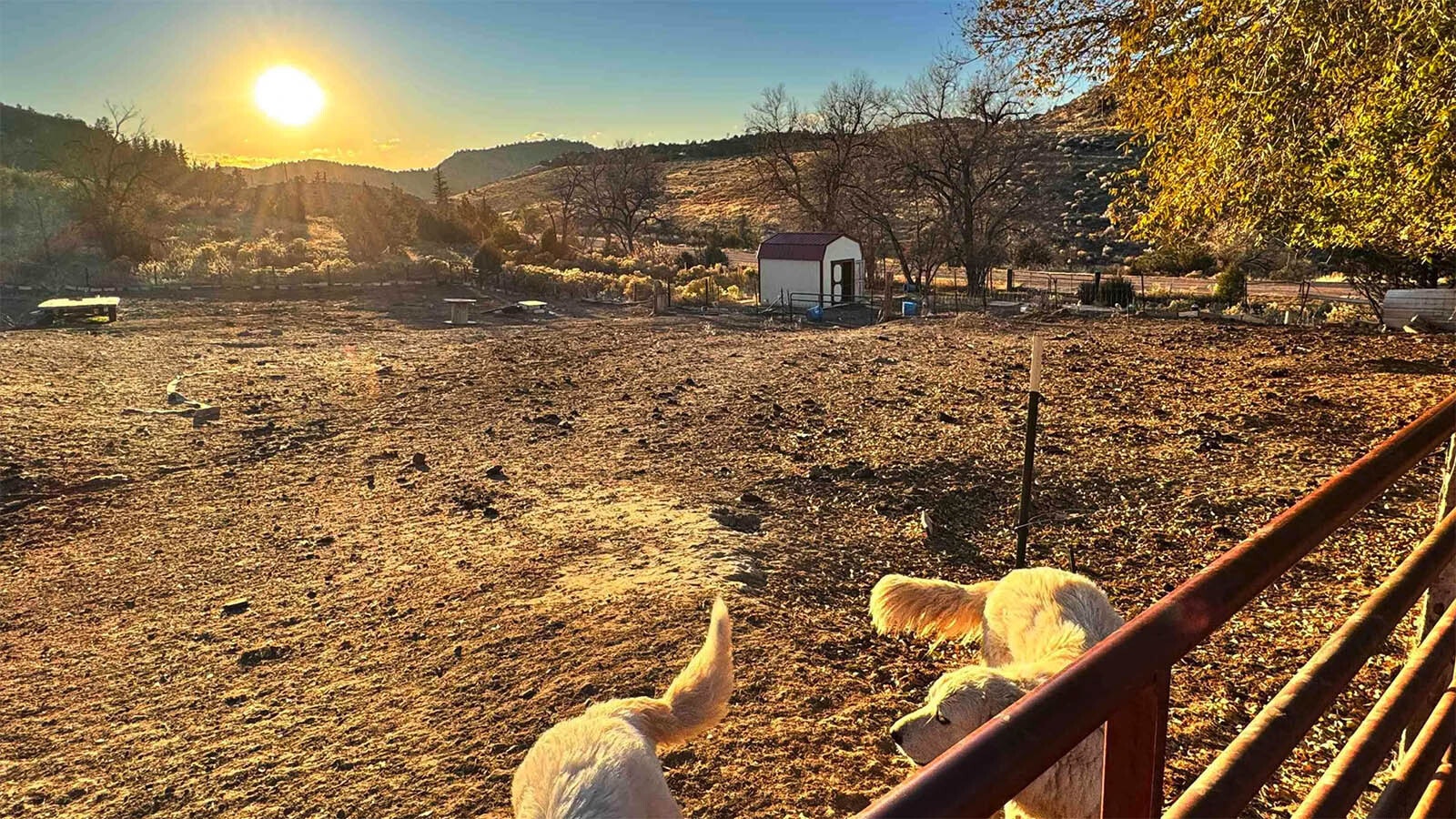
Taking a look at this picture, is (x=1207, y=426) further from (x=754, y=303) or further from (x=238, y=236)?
(x=238, y=236)

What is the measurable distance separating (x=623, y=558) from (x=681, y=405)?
244 inches

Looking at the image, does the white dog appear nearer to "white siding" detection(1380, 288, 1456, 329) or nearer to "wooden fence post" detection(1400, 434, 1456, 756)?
"wooden fence post" detection(1400, 434, 1456, 756)

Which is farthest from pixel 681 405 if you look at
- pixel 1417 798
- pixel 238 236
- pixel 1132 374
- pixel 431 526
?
pixel 238 236

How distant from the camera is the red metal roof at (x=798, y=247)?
102ft

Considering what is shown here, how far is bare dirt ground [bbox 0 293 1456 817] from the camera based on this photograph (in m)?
4.46

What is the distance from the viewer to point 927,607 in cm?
388

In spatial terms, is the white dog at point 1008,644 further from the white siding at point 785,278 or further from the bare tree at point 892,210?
the bare tree at point 892,210

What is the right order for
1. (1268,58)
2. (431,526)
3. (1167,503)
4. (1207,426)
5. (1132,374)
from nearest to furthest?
(1268,58)
(1167,503)
(431,526)
(1207,426)
(1132,374)

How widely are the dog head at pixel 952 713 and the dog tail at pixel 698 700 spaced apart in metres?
0.87

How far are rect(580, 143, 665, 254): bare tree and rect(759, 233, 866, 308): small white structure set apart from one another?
23698 mm

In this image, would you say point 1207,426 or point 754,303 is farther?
point 754,303

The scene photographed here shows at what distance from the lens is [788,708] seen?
15.0 ft

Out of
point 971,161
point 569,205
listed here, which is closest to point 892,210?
point 971,161

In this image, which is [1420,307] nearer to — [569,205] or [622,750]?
[622,750]
